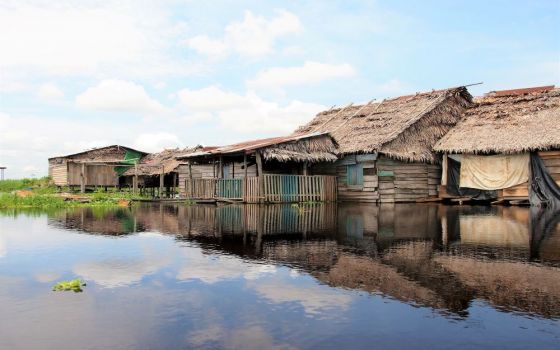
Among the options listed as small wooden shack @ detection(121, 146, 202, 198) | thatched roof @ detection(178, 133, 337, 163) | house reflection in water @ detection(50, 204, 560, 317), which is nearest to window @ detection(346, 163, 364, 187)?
thatched roof @ detection(178, 133, 337, 163)

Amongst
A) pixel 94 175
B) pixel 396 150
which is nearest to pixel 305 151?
pixel 396 150

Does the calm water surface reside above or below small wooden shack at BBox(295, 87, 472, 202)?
below

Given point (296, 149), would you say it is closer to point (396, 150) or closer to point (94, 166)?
point (396, 150)

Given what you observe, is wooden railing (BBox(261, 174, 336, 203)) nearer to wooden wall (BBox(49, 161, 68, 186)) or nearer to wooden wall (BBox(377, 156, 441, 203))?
wooden wall (BBox(377, 156, 441, 203))

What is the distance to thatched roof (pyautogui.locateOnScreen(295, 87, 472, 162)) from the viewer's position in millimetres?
24234

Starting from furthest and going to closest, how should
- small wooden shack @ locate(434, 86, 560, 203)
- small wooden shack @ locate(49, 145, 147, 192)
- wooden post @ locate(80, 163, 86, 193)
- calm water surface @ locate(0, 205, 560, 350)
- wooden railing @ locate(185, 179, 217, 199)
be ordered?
small wooden shack @ locate(49, 145, 147, 192), wooden post @ locate(80, 163, 86, 193), wooden railing @ locate(185, 179, 217, 199), small wooden shack @ locate(434, 86, 560, 203), calm water surface @ locate(0, 205, 560, 350)

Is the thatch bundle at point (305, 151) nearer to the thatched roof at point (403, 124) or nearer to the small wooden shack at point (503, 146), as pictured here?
the thatched roof at point (403, 124)

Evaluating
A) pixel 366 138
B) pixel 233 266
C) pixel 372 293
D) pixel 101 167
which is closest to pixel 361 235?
pixel 233 266

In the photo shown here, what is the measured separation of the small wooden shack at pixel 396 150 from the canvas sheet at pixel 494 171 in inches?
72.3

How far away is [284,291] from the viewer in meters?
5.80

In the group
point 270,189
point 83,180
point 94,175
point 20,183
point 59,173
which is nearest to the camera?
point 270,189

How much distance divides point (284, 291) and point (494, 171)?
2024cm

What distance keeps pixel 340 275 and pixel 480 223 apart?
852 centimetres

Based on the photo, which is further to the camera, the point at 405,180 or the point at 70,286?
the point at 405,180
